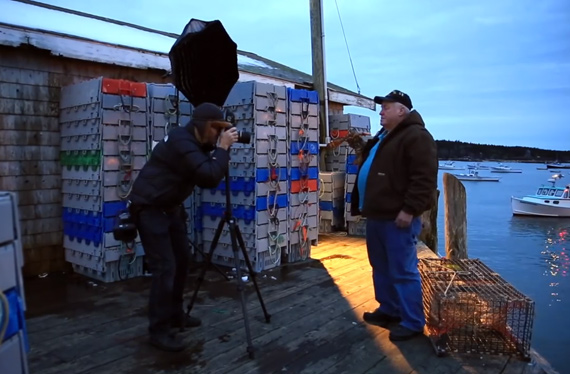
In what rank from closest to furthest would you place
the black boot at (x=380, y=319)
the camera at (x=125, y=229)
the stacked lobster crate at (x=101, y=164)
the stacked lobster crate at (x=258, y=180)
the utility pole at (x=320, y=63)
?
the camera at (x=125, y=229), the black boot at (x=380, y=319), the stacked lobster crate at (x=101, y=164), the stacked lobster crate at (x=258, y=180), the utility pole at (x=320, y=63)

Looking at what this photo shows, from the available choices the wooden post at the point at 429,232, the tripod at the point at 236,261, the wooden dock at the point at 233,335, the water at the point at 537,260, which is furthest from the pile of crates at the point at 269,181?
the water at the point at 537,260

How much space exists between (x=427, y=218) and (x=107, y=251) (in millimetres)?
5530

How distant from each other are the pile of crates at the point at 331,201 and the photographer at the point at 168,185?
5291 mm

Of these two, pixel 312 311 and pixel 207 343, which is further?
pixel 312 311

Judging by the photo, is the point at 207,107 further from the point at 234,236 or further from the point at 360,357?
the point at 360,357

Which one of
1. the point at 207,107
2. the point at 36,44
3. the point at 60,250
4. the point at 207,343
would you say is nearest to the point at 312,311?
the point at 207,343

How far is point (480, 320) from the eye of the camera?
11.5 ft

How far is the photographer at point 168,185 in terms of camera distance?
327cm

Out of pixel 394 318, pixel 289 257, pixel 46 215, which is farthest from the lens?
pixel 289 257

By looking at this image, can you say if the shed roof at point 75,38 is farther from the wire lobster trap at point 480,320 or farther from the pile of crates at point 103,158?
the wire lobster trap at point 480,320

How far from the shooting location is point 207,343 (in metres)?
→ 3.58

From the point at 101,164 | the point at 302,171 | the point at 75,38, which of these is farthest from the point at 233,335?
the point at 75,38

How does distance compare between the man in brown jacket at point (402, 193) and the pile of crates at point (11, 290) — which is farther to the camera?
the man in brown jacket at point (402, 193)

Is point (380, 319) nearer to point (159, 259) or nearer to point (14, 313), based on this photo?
point (159, 259)
